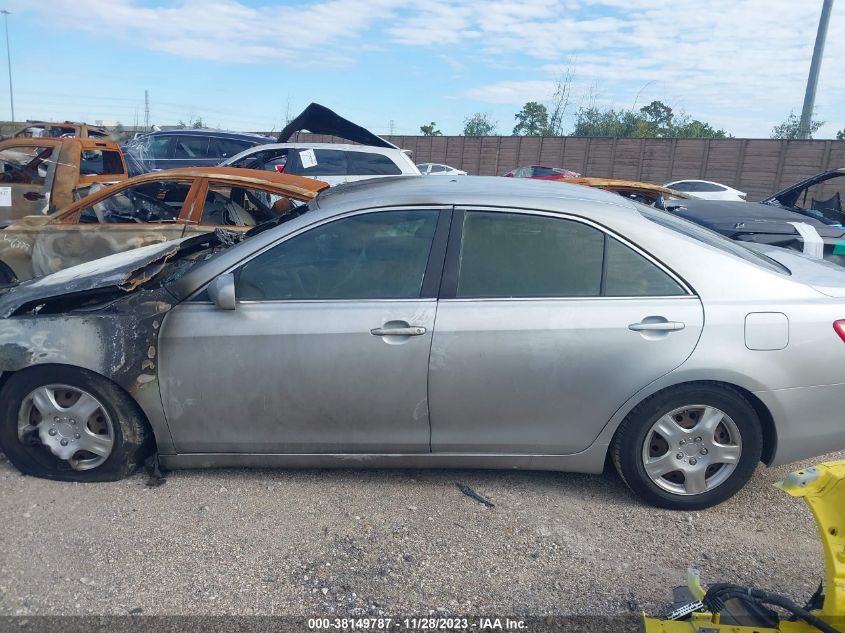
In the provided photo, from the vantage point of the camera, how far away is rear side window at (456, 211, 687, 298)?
10.9 feet

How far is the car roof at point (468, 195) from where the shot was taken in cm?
341

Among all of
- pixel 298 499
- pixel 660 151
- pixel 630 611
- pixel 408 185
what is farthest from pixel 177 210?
pixel 660 151

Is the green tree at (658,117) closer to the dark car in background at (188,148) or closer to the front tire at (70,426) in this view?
the dark car in background at (188,148)

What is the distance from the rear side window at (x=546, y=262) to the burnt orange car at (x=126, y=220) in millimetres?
2923

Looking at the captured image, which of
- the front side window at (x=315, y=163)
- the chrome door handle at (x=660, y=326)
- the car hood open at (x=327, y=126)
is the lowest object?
the chrome door handle at (x=660, y=326)

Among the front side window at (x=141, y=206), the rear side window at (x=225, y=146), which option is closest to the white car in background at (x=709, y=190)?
the rear side window at (x=225, y=146)

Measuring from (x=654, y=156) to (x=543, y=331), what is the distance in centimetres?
2885

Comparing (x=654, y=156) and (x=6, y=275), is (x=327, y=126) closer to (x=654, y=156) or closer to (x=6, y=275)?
(x=6, y=275)

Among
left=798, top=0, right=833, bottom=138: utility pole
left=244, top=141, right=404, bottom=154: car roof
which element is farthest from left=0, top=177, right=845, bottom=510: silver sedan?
left=798, top=0, right=833, bottom=138: utility pole

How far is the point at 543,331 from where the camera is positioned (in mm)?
3225

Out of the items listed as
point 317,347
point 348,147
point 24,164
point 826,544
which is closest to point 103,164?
point 24,164

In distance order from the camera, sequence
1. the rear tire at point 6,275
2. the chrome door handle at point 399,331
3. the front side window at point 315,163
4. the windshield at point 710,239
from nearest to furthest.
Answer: the chrome door handle at point 399,331 → the windshield at point 710,239 → the rear tire at point 6,275 → the front side window at point 315,163

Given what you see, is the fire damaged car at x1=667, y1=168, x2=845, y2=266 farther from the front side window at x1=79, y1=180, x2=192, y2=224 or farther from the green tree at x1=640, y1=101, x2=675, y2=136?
the green tree at x1=640, y1=101, x2=675, y2=136

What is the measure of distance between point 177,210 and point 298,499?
4060mm
